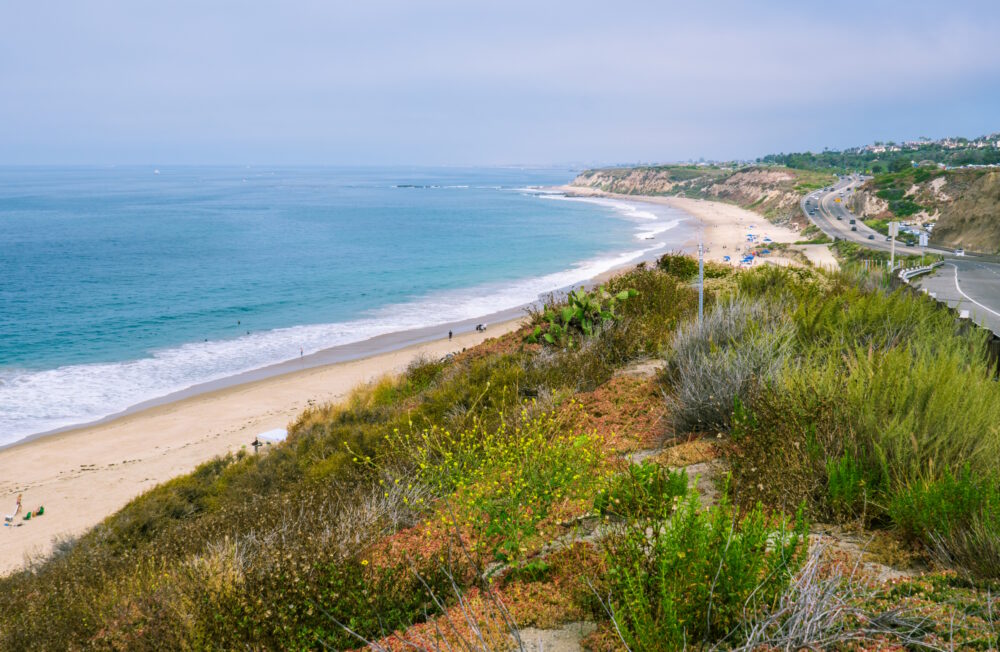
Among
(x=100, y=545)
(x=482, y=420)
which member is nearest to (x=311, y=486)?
(x=482, y=420)

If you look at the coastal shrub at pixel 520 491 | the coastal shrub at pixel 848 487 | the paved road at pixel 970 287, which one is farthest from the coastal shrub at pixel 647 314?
the paved road at pixel 970 287

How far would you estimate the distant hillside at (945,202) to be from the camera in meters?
43.4

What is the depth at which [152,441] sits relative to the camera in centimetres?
1825

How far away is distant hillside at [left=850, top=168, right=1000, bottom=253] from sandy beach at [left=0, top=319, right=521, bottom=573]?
44358mm

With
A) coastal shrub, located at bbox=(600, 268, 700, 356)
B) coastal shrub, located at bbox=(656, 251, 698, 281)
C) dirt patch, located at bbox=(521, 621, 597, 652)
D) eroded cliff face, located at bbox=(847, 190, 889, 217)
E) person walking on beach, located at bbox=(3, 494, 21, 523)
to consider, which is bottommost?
person walking on beach, located at bbox=(3, 494, 21, 523)

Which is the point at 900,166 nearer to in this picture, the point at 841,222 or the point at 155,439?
the point at 841,222

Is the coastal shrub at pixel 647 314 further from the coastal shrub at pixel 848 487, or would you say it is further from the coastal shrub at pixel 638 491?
the coastal shrub at pixel 638 491

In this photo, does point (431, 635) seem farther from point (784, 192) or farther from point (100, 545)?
point (784, 192)

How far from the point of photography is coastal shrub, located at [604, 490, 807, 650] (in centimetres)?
256

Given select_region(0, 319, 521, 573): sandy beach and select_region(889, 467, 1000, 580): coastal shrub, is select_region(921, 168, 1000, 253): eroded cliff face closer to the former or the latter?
select_region(0, 319, 521, 573): sandy beach

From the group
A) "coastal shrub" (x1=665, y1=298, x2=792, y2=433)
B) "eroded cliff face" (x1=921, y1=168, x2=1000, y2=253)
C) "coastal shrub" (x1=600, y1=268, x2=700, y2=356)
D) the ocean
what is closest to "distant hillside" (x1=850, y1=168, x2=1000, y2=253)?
"eroded cliff face" (x1=921, y1=168, x2=1000, y2=253)

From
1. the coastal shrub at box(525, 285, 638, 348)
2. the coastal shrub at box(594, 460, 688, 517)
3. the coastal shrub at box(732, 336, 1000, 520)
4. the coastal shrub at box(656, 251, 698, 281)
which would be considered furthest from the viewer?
the coastal shrub at box(656, 251, 698, 281)

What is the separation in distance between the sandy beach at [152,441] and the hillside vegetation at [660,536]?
25.3 feet

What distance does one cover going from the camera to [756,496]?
4012 millimetres
